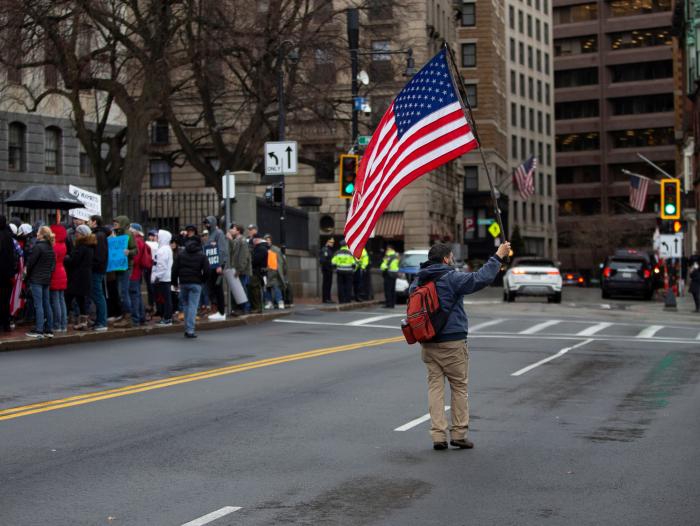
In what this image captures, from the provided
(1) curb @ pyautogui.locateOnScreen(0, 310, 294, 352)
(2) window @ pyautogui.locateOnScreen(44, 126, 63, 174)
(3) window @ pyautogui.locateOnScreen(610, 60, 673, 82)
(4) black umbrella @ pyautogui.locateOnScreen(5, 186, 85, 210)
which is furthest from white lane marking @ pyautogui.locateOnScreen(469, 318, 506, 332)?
(3) window @ pyautogui.locateOnScreen(610, 60, 673, 82)

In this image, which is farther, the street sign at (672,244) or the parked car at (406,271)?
the street sign at (672,244)

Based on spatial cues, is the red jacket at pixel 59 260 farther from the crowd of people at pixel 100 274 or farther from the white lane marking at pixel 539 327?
the white lane marking at pixel 539 327

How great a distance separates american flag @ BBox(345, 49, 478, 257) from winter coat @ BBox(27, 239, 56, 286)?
8399 mm

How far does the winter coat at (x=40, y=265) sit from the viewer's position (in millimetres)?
19516

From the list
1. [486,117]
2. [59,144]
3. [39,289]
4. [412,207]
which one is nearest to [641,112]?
[486,117]

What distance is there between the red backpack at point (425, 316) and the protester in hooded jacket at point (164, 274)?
44.8ft

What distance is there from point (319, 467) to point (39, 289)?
453 inches

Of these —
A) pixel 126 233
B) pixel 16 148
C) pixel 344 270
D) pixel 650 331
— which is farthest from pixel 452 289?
pixel 16 148

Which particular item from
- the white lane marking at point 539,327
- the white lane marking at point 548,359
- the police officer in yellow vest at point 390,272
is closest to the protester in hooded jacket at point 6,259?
the white lane marking at point 548,359

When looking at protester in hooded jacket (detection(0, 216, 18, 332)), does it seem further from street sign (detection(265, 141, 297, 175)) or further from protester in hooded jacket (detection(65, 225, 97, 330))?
street sign (detection(265, 141, 297, 175))

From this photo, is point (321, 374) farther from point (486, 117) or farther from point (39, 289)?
point (486, 117)

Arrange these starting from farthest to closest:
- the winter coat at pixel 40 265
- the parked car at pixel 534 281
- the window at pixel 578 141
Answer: the window at pixel 578 141, the parked car at pixel 534 281, the winter coat at pixel 40 265

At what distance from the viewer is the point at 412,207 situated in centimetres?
6719

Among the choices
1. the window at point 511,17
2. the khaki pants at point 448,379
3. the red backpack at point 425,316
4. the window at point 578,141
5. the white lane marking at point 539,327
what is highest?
the window at point 511,17
